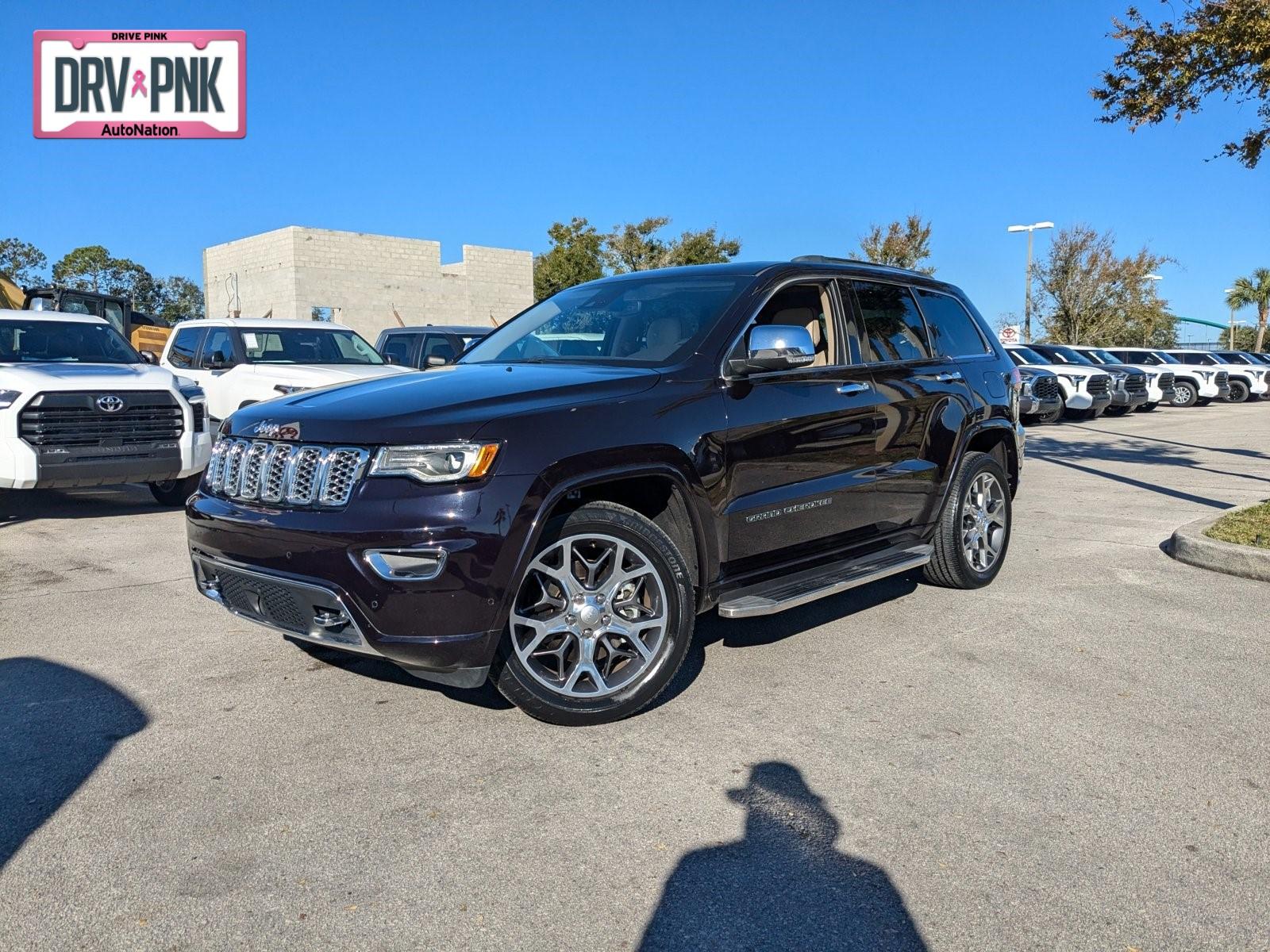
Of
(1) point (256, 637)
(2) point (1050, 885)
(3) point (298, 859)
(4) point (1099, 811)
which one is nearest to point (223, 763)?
(3) point (298, 859)

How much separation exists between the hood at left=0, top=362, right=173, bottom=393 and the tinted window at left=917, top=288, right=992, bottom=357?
656 centimetres

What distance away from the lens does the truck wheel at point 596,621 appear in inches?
160

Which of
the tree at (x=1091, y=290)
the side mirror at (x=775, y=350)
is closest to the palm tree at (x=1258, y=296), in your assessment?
the tree at (x=1091, y=290)

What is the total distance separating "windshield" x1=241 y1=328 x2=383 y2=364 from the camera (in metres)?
12.3

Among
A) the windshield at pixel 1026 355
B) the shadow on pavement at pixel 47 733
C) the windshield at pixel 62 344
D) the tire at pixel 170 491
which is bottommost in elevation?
the shadow on pavement at pixel 47 733

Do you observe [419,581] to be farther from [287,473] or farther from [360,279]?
[360,279]

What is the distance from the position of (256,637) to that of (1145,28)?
30.8ft

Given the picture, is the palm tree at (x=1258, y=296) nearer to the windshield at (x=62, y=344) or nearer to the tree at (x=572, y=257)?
the tree at (x=572, y=257)

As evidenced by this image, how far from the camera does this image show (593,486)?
4219 mm

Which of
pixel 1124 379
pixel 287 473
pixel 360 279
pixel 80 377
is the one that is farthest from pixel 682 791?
pixel 360 279

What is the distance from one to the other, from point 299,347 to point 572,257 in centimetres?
3694

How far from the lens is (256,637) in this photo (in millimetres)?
5434

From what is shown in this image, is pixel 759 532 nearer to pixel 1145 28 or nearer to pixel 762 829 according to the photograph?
pixel 762 829

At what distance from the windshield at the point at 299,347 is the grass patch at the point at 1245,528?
8844 millimetres
